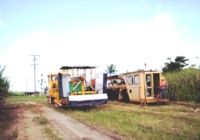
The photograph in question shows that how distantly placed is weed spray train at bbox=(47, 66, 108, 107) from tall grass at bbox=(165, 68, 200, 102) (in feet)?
21.6

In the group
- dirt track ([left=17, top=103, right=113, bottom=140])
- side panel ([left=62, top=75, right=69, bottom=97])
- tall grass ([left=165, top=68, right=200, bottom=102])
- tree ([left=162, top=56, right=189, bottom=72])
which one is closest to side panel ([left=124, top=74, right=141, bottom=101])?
tall grass ([left=165, top=68, right=200, bottom=102])

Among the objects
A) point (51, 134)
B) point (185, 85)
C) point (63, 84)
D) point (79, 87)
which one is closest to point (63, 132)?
point (51, 134)

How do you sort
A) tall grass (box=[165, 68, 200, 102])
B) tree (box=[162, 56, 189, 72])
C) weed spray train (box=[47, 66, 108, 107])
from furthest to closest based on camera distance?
tree (box=[162, 56, 189, 72])
tall grass (box=[165, 68, 200, 102])
weed spray train (box=[47, 66, 108, 107])

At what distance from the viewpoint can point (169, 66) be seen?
63.1 m

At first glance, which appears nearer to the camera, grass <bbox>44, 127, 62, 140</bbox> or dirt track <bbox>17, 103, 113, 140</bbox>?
grass <bbox>44, 127, 62, 140</bbox>

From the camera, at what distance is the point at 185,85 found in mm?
27234

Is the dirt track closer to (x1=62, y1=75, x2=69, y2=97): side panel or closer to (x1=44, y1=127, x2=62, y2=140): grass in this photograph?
(x1=44, y1=127, x2=62, y2=140): grass

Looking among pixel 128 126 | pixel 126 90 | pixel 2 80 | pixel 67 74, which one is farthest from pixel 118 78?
pixel 128 126

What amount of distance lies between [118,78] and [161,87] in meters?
6.64

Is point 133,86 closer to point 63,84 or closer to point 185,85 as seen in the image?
point 185,85

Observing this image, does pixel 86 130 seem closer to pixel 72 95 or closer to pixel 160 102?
pixel 72 95

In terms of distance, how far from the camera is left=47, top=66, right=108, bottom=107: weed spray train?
22064 mm

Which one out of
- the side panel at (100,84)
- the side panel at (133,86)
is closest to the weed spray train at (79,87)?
the side panel at (100,84)

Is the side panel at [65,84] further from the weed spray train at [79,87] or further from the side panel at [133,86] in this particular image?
the side panel at [133,86]
